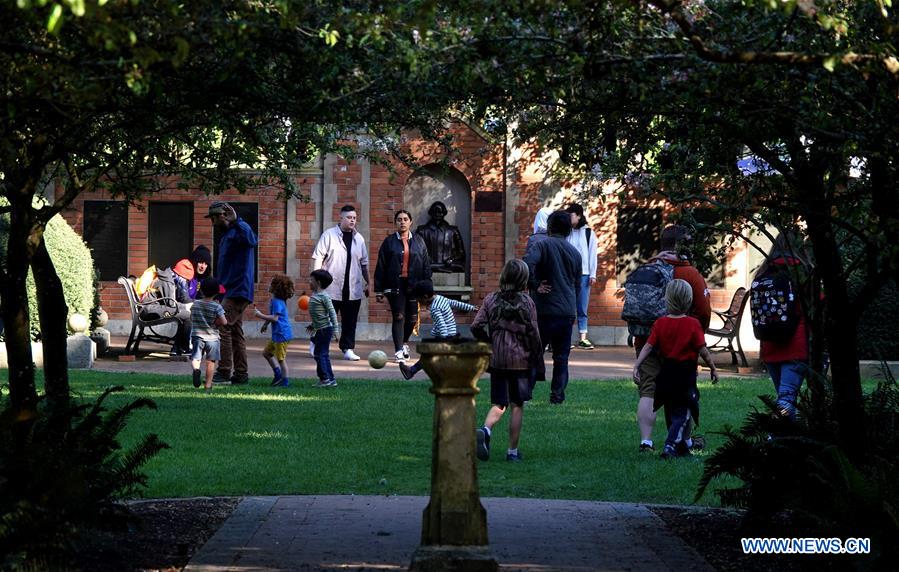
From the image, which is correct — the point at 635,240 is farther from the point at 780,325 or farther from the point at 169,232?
the point at 780,325

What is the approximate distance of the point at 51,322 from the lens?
8.98 meters

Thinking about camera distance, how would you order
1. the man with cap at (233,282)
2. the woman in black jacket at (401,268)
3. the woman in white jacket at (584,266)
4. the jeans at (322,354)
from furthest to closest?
the woman in white jacket at (584,266)
the woman in black jacket at (401,268)
the man with cap at (233,282)
the jeans at (322,354)

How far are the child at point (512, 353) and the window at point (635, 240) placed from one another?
16.2 metres

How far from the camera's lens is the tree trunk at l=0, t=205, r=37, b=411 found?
328 inches

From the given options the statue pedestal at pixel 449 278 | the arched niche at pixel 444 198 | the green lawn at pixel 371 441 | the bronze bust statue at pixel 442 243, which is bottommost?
the green lawn at pixel 371 441

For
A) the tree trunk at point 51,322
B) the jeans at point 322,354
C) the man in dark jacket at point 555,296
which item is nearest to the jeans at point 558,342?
the man in dark jacket at point 555,296

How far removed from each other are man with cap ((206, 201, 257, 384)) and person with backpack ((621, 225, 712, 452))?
16.5ft

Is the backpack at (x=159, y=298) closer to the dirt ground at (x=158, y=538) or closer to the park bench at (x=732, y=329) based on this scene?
the park bench at (x=732, y=329)

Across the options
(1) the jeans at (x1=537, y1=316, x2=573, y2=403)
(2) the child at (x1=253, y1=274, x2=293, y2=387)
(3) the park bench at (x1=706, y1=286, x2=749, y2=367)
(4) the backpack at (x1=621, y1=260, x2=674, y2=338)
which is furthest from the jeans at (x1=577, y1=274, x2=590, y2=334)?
(4) the backpack at (x1=621, y1=260, x2=674, y2=338)

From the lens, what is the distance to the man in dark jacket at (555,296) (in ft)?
48.3

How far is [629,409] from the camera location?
14.5 meters

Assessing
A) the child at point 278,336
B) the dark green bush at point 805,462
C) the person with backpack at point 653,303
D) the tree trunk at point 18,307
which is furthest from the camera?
the child at point 278,336

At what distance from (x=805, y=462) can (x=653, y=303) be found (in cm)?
513

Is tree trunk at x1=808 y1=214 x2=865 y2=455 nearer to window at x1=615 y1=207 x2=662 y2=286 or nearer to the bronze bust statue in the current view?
the bronze bust statue
